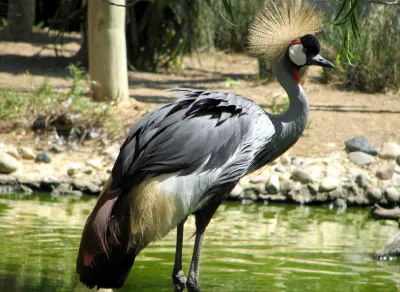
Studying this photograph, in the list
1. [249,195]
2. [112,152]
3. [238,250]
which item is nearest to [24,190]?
Answer: [112,152]

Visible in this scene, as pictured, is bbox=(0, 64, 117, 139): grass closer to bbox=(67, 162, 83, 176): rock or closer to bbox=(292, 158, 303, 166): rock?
bbox=(67, 162, 83, 176): rock

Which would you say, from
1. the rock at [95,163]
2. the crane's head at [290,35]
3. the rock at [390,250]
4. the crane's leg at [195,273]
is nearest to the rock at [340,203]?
the rock at [390,250]

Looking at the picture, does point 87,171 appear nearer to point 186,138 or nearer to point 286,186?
point 286,186

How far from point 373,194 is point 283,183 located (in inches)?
41.9

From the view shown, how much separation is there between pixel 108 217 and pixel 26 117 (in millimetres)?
5247

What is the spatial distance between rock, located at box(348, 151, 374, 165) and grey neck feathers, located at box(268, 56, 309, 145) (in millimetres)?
3958

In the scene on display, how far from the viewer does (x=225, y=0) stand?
14.2 feet

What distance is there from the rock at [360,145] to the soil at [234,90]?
0.20 m

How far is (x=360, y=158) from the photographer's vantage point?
9.74m

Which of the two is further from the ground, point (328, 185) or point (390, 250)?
point (390, 250)

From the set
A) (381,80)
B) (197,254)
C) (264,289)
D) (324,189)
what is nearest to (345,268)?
(264,289)

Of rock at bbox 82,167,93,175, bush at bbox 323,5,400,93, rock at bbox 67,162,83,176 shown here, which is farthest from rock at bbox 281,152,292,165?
bush at bbox 323,5,400,93

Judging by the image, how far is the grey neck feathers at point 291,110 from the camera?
5.76 meters

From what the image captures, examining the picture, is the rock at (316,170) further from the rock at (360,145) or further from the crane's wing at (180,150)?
the crane's wing at (180,150)
